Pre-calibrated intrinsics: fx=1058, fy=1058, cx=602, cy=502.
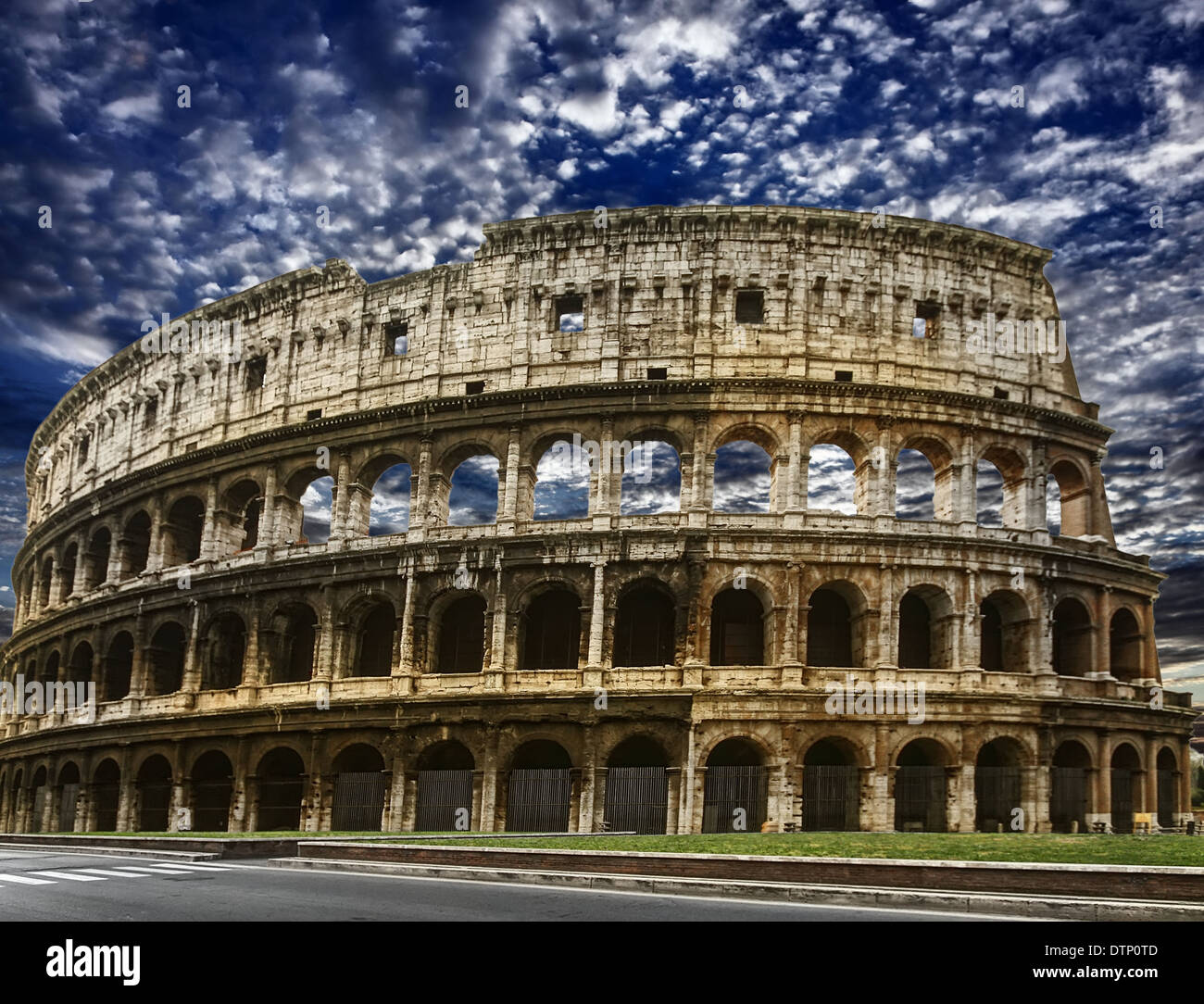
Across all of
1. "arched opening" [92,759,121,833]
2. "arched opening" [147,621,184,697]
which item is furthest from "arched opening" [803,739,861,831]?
"arched opening" [92,759,121,833]

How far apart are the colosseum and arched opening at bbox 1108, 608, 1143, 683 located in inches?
3.2

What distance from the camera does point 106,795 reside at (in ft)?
117

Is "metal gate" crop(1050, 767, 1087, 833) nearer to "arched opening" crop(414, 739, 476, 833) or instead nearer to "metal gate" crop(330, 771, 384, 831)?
"arched opening" crop(414, 739, 476, 833)

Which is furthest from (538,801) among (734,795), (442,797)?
(734,795)

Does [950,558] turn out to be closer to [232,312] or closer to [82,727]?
[232,312]

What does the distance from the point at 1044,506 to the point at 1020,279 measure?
7.04 meters

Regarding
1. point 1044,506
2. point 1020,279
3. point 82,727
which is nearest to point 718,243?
point 1020,279

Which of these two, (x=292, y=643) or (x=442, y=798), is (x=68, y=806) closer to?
(x=292, y=643)

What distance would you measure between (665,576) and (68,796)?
23.2 metres

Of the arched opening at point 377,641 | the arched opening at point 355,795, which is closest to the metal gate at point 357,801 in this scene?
the arched opening at point 355,795

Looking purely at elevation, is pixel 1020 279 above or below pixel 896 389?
above

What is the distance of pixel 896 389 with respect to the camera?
29281 mm

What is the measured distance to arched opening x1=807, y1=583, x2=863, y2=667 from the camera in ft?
94.8

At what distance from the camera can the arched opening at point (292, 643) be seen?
32000 mm
